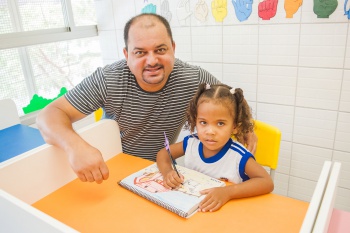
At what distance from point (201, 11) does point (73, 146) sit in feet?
4.20

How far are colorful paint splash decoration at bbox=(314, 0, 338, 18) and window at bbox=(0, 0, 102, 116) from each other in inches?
66.8

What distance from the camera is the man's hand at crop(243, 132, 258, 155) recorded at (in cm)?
114

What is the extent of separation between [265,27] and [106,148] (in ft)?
3.68

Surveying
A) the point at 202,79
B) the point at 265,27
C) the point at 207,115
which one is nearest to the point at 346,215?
the point at 207,115

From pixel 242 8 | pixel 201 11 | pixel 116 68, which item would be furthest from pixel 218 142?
pixel 201 11

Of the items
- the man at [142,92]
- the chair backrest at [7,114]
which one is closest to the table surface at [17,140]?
the chair backrest at [7,114]

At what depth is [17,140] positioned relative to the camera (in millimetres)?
1598

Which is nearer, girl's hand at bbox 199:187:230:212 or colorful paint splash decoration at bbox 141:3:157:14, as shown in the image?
girl's hand at bbox 199:187:230:212

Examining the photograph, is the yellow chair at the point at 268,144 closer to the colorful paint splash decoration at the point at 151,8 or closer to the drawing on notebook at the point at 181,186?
the drawing on notebook at the point at 181,186

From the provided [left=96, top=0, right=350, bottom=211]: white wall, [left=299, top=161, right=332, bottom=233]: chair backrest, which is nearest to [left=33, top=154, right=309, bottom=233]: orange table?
[left=299, top=161, right=332, bottom=233]: chair backrest

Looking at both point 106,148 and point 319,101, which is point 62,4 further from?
point 319,101

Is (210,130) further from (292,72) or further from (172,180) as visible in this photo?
(292,72)

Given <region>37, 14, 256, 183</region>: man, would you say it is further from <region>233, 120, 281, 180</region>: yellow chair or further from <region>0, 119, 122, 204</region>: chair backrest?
<region>0, 119, 122, 204</region>: chair backrest

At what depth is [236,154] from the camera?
3.39 feet
